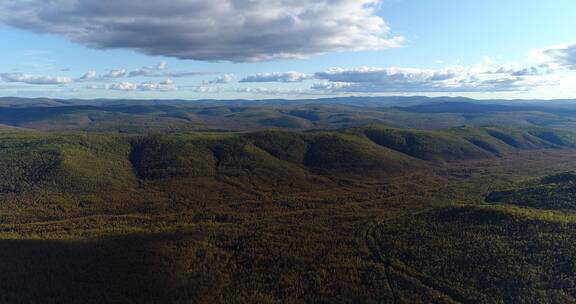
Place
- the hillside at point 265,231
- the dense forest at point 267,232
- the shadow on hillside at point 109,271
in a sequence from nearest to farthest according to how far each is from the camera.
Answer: the shadow on hillside at point 109,271 < the dense forest at point 267,232 < the hillside at point 265,231

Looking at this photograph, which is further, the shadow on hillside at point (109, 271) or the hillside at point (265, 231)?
the hillside at point (265, 231)

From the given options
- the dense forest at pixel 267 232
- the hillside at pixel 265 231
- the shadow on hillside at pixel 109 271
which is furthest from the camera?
the hillside at pixel 265 231

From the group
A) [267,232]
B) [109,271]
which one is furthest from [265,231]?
[109,271]

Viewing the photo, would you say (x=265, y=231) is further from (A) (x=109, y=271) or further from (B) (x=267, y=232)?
(A) (x=109, y=271)

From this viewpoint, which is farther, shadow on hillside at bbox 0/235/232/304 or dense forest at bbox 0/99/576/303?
dense forest at bbox 0/99/576/303

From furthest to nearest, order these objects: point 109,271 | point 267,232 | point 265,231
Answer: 1. point 265,231
2. point 267,232
3. point 109,271

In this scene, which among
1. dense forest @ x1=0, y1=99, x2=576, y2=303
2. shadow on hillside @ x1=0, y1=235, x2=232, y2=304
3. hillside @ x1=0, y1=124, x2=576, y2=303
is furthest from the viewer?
hillside @ x1=0, y1=124, x2=576, y2=303

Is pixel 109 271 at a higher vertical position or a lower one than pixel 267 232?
higher

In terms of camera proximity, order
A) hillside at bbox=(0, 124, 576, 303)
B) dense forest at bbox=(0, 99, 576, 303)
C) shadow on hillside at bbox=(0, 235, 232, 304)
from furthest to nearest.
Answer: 1. hillside at bbox=(0, 124, 576, 303)
2. dense forest at bbox=(0, 99, 576, 303)
3. shadow on hillside at bbox=(0, 235, 232, 304)
